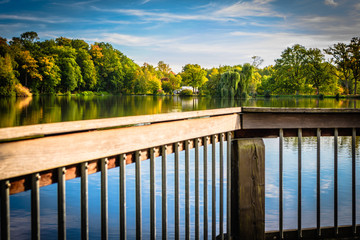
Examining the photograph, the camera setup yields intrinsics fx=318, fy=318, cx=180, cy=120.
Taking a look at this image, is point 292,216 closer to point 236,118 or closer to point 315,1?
point 236,118

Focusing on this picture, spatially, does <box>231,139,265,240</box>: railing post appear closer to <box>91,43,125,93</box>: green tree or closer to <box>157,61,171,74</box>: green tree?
<box>91,43,125,93</box>: green tree

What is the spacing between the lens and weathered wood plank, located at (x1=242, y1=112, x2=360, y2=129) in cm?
255

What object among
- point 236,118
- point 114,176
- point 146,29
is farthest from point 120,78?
point 236,118

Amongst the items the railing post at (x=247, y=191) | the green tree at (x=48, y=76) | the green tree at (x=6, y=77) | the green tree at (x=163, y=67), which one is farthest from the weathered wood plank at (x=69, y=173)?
the green tree at (x=163, y=67)

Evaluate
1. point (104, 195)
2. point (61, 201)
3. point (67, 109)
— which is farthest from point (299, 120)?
point (67, 109)

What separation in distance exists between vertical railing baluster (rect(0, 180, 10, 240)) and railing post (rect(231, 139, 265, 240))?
1644mm

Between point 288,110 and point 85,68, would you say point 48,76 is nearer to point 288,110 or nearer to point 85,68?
point 85,68

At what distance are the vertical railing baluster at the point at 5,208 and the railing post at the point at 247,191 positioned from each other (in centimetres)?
164

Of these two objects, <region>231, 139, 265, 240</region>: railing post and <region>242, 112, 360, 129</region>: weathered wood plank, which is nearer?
<region>231, 139, 265, 240</region>: railing post

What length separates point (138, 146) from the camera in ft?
5.69

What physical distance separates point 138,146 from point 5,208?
2.31ft

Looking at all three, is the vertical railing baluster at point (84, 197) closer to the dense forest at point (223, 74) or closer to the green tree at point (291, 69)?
the dense forest at point (223, 74)

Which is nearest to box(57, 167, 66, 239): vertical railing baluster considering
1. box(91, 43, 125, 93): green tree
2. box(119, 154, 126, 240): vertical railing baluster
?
box(119, 154, 126, 240): vertical railing baluster

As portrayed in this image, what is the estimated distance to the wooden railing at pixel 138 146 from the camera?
125 centimetres
